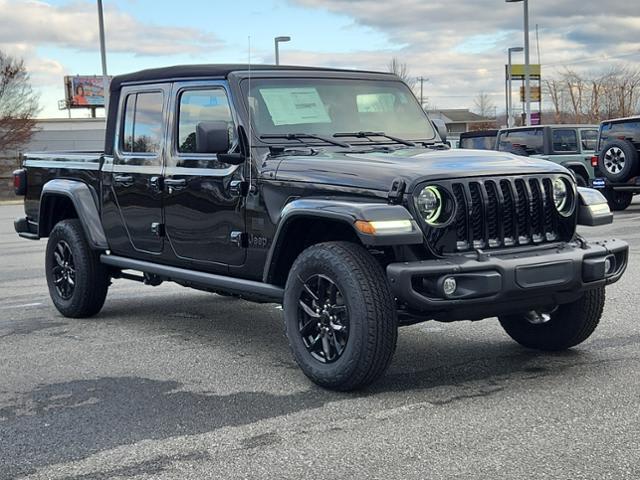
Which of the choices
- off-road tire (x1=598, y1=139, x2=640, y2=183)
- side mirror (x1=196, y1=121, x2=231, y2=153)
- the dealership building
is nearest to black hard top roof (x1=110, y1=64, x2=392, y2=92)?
side mirror (x1=196, y1=121, x2=231, y2=153)

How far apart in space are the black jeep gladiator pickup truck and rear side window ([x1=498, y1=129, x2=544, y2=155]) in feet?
41.0

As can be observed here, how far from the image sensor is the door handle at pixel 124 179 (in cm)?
656

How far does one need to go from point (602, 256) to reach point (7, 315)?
16.3 ft

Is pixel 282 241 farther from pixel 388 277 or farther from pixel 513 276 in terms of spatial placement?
pixel 513 276

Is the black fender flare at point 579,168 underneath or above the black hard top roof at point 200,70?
underneath

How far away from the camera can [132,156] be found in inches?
261

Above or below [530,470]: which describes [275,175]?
above

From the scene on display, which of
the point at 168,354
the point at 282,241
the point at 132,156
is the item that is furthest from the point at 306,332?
the point at 132,156

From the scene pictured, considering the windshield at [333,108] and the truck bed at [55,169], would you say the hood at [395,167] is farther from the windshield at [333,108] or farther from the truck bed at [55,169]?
the truck bed at [55,169]

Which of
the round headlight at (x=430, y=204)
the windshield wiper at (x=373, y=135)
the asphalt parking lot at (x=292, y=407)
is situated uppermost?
the windshield wiper at (x=373, y=135)

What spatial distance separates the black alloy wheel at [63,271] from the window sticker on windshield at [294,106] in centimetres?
242

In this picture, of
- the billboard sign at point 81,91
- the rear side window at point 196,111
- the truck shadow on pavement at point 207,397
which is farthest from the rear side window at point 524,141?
the billboard sign at point 81,91

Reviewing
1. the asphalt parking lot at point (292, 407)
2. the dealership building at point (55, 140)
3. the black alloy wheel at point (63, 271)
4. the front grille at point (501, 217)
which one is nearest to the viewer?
the asphalt parking lot at point (292, 407)

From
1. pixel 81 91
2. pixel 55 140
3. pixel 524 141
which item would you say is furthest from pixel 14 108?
pixel 81 91
